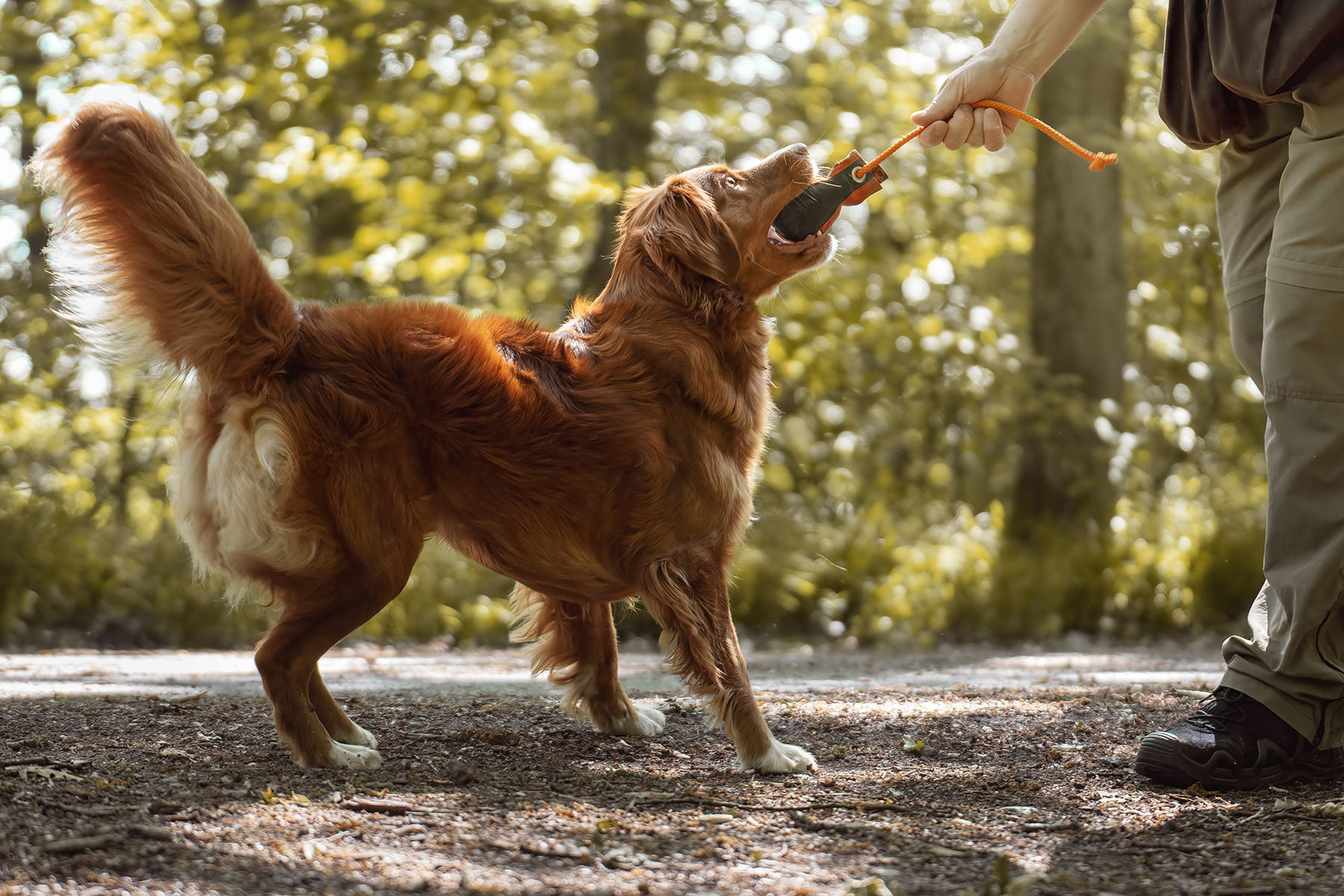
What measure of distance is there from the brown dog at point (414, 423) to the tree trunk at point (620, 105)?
6.12 metres

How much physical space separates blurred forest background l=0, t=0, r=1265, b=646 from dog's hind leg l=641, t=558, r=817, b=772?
4130 millimetres

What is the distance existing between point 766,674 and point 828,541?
9.75ft

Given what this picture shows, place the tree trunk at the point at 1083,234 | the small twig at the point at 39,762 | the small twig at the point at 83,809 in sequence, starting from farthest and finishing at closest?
the tree trunk at the point at 1083,234 < the small twig at the point at 39,762 < the small twig at the point at 83,809

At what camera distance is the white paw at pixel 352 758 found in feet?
9.48

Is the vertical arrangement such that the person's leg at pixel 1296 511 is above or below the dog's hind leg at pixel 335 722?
above

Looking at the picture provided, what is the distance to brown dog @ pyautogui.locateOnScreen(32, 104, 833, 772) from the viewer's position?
2805 millimetres

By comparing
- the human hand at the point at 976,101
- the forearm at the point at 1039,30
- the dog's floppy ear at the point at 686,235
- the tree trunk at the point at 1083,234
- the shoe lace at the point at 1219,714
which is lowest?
the shoe lace at the point at 1219,714

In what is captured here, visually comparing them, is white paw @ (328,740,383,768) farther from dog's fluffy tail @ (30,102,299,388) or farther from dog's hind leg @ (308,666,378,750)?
dog's fluffy tail @ (30,102,299,388)

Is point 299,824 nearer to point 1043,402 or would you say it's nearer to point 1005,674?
point 1005,674

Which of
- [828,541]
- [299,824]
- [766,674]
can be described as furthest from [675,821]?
[828,541]

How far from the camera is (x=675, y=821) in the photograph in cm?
243

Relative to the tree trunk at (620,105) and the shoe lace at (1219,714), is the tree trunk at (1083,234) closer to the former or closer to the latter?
the tree trunk at (620,105)

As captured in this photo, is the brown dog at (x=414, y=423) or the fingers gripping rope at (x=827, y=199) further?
the fingers gripping rope at (x=827, y=199)

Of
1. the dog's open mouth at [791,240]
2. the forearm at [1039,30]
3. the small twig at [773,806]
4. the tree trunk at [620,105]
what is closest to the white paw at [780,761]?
the small twig at [773,806]
